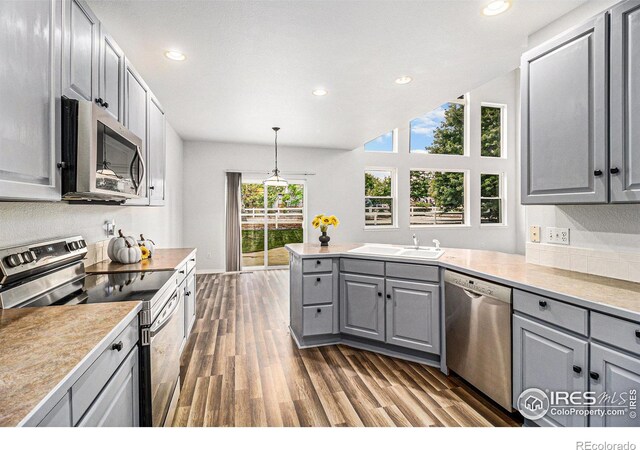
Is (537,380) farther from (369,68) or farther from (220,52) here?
(220,52)

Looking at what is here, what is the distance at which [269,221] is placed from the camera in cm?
690

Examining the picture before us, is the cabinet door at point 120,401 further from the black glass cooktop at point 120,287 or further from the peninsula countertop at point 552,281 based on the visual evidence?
the peninsula countertop at point 552,281

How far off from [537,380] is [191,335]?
2.90 meters

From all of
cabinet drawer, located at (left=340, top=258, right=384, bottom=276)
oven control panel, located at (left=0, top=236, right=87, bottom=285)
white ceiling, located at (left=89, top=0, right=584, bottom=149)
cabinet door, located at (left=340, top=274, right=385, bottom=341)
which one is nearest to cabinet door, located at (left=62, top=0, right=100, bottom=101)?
white ceiling, located at (left=89, top=0, right=584, bottom=149)

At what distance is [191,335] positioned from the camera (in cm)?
324

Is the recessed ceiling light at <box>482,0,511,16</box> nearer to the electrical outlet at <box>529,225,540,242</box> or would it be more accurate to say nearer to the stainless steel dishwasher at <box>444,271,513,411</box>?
the electrical outlet at <box>529,225,540,242</box>

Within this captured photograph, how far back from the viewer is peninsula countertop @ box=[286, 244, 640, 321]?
1.40 m

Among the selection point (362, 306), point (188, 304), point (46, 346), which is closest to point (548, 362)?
point (362, 306)

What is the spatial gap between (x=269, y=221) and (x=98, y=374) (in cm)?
592

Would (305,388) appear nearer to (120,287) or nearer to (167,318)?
(167,318)

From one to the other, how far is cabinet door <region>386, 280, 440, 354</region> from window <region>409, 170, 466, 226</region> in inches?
201

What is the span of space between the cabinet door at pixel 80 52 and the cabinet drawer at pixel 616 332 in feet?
8.25

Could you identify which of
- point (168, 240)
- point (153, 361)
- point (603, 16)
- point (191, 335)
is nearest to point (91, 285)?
point (153, 361)

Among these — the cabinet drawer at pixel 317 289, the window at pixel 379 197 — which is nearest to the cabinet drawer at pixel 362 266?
the cabinet drawer at pixel 317 289
